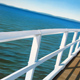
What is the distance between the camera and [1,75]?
5074 mm

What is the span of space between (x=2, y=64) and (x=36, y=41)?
4.67m

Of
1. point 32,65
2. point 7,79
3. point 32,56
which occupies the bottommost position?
point 7,79

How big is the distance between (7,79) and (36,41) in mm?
760

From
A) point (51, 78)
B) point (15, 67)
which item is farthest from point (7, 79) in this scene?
point (15, 67)

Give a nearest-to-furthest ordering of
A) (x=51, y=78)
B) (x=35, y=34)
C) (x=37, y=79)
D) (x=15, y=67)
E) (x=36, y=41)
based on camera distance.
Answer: (x=35, y=34) → (x=36, y=41) → (x=51, y=78) → (x=37, y=79) → (x=15, y=67)

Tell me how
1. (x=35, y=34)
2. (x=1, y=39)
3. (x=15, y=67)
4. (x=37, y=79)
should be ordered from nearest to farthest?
(x=1, y=39) → (x=35, y=34) → (x=37, y=79) → (x=15, y=67)

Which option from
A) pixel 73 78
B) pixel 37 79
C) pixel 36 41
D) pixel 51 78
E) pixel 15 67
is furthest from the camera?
pixel 15 67

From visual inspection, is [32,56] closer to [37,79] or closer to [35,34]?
[35,34]

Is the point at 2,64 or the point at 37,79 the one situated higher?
the point at 2,64

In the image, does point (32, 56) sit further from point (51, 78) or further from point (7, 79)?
point (51, 78)

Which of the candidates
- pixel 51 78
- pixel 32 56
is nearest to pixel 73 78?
pixel 51 78

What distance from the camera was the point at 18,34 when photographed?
5.43 feet

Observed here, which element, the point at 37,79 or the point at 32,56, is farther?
the point at 37,79

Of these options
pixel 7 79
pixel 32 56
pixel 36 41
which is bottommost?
pixel 7 79
